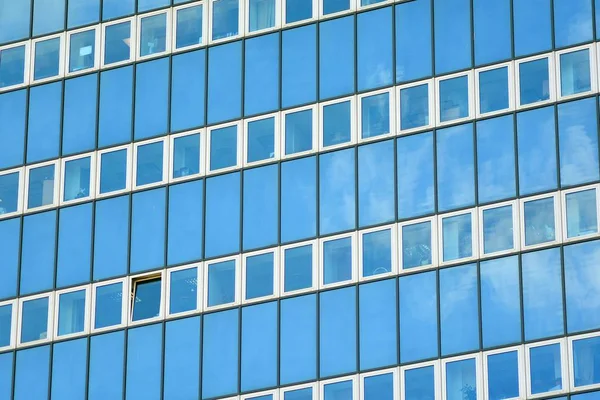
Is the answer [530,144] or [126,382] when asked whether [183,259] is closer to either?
[126,382]

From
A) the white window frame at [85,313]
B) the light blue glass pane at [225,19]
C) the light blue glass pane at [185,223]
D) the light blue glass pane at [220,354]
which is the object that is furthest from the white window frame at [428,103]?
the white window frame at [85,313]

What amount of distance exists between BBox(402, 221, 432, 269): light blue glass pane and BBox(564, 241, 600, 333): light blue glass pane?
4.30m

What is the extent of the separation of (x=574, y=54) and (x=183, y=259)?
13488 mm

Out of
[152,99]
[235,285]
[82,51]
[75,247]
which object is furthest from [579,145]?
[82,51]

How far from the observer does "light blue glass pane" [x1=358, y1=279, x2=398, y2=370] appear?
76062 millimetres

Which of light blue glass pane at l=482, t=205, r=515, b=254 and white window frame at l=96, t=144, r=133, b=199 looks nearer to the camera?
light blue glass pane at l=482, t=205, r=515, b=254

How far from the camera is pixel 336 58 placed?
8050cm

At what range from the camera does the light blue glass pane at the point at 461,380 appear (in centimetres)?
7469

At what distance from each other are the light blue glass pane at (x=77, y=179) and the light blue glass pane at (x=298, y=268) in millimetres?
8012

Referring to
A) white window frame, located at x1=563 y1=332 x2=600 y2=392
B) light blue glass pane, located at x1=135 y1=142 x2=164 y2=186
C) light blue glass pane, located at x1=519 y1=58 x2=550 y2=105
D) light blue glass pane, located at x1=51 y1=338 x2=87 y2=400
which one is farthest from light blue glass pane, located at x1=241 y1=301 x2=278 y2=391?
light blue glass pane, located at x1=519 y1=58 x2=550 y2=105

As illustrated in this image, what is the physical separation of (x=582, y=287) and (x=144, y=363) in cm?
1381

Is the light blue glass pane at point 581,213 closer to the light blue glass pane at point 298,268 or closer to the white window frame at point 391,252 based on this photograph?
the white window frame at point 391,252

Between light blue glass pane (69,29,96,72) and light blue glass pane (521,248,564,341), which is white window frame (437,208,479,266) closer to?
light blue glass pane (521,248,564,341)

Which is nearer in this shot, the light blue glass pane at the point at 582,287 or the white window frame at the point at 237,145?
the light blue glass pane at the point at 582,287
